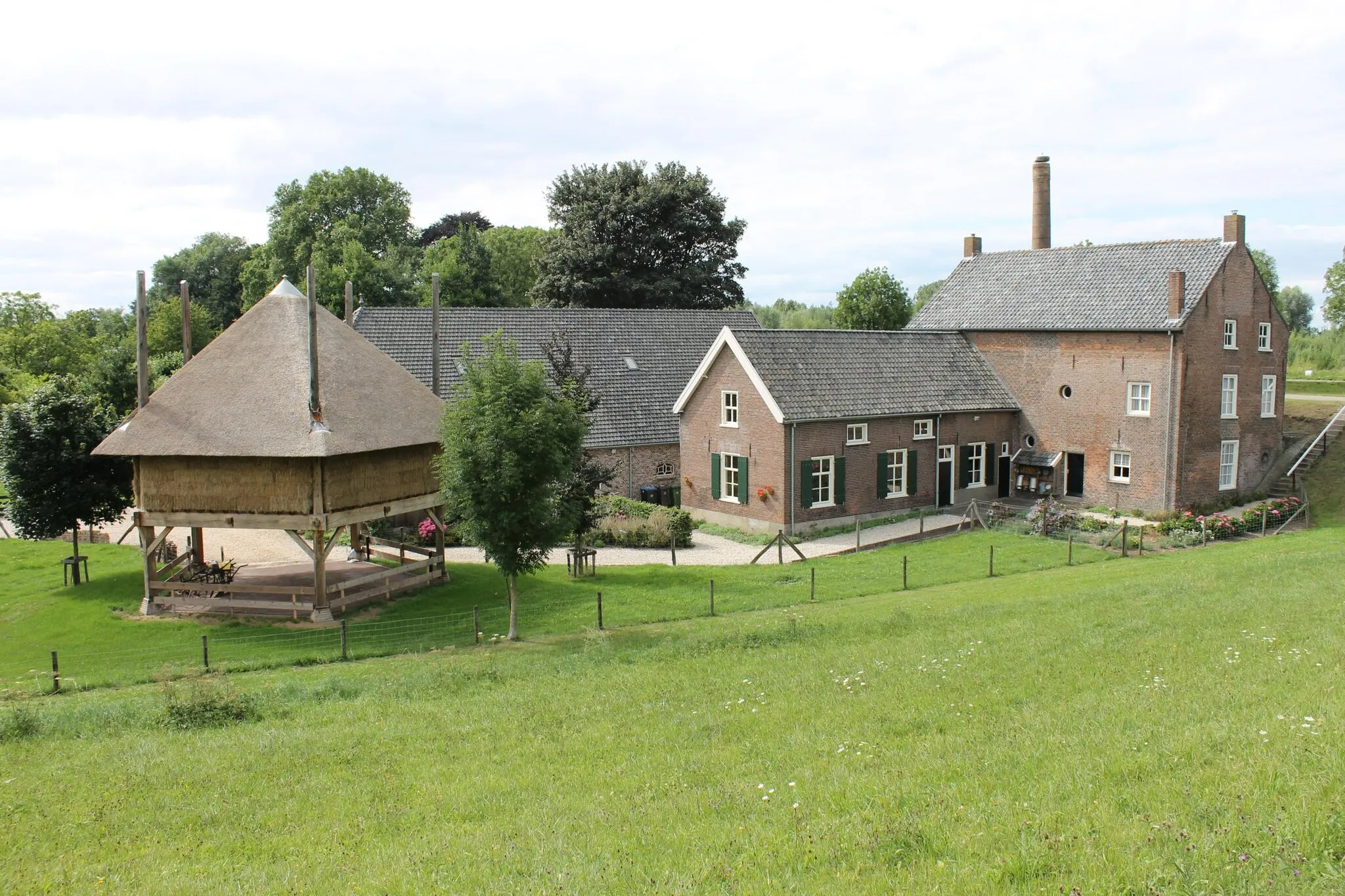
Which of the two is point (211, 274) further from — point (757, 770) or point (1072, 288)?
point (757, 770)

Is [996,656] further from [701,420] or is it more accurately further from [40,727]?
[701,420]

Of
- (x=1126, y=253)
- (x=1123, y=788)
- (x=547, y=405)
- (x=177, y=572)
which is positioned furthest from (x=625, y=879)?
(x=1126, y=253)

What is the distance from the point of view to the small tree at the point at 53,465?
22.8 m

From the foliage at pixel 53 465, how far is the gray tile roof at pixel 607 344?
28.7 ft

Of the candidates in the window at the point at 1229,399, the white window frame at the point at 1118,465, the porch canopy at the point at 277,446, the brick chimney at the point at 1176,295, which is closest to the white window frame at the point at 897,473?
the white window frame at the point at 1118,465

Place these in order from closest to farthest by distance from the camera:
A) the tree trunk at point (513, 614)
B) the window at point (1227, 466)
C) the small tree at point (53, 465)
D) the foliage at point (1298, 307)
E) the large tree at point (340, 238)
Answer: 1. the tree trunk at point (513, 614)
2. the small tree at point (53, 465)
3. the window at point (1227, 466)
4. the large tree at point (340, 238)
5. the foliage at point (1298, 307)

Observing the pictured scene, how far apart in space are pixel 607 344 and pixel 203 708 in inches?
904

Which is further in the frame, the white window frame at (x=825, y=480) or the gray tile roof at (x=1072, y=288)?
the gray tile roof at (x=1072, y=288)

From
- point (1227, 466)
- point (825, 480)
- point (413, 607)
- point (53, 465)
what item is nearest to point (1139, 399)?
point (1227, 466)

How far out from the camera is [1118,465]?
3052cm

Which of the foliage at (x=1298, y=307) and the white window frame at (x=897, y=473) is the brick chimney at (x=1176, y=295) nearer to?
the white window frame at (x=897, y=473)

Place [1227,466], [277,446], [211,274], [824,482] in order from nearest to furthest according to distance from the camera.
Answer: [277,446] < [824,482] < [1227,466] < [211,274]

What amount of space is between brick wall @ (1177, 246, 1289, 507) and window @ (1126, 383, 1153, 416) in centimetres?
100

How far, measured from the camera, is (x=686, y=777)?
879cm
